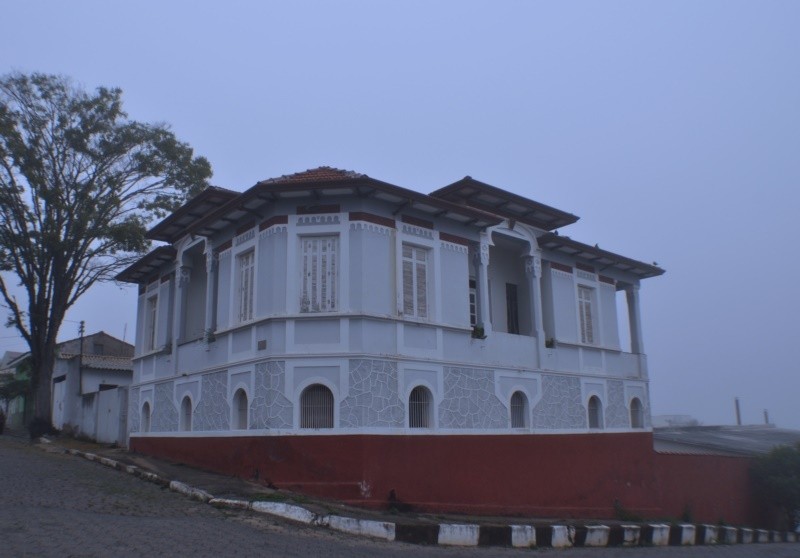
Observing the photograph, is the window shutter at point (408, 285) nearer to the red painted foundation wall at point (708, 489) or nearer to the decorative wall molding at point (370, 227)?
the decorative wall molding at point (370, 227)

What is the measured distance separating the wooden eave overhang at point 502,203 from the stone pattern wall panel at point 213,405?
7.52 meters

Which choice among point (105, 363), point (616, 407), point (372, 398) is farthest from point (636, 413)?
point (105, 363)

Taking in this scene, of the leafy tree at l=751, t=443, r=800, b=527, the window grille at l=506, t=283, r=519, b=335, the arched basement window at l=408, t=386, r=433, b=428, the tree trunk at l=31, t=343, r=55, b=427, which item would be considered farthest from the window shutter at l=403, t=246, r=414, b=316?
the tree trunk at l=31, t=343, r=55, b=427

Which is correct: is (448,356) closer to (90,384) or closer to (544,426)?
(544,426)

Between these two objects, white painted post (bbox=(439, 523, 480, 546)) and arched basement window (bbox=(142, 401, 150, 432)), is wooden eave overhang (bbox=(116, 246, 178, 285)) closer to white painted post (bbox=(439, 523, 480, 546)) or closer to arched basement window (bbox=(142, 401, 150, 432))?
arched basement window (bbox=(142, 401, 150, 432))

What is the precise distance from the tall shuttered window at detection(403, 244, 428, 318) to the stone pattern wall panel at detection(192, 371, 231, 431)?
4.60m

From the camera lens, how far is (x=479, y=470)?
1614cm

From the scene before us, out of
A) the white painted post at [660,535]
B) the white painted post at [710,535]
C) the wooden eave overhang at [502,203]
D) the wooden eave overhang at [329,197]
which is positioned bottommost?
the white painted post at [710,535]

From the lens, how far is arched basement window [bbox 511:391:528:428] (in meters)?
18.2

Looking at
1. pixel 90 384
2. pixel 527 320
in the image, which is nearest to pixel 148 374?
pixel 527 320

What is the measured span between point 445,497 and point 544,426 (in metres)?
4.46

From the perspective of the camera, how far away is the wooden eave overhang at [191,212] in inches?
699

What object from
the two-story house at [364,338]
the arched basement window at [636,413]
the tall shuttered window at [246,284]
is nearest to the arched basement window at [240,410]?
the two-story house at [364,338]

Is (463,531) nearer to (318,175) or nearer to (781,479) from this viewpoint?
(318,175)
